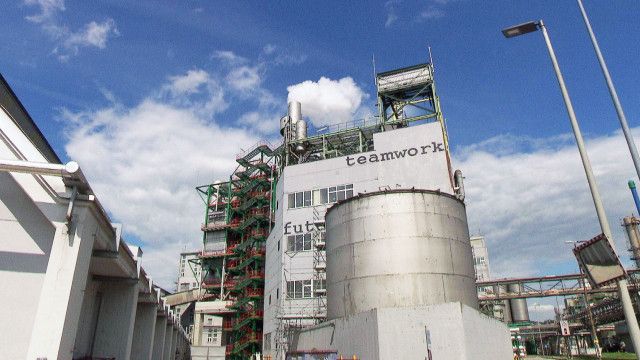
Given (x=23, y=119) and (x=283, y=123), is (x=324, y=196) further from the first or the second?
(x=23, y=119)

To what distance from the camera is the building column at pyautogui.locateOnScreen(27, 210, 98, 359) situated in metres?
13.3

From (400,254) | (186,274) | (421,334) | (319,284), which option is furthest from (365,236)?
(186,274)

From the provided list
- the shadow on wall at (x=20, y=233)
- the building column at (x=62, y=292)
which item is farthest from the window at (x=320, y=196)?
the shadow on wall at (x=20, y=233)

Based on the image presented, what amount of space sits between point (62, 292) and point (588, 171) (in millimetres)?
15652

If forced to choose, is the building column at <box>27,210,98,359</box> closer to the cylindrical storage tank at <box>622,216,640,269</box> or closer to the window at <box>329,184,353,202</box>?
the window at <box>329,184,353,202</box>

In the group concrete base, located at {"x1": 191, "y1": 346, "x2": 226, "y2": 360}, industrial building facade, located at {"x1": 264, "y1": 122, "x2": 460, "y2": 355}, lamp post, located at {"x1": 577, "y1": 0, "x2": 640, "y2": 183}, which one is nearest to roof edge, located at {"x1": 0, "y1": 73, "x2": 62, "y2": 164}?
lamp post, located at {"x1": 577, "y1": 0, "x2": 640, "y2": 183}

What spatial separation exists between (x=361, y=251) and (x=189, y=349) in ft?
182

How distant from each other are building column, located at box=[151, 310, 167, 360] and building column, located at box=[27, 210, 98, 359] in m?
24.7

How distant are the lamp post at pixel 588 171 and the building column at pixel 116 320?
21.8m

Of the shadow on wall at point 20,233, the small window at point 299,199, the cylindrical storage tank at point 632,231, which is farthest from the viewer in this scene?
the cylindrical storage tank at point 632,231

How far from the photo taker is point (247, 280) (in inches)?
2235

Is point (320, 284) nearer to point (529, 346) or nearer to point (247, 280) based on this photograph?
point (247, 280)

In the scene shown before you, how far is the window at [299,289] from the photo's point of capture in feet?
133

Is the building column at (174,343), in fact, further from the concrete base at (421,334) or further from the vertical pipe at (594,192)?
the vertical pipe at (594,192)
